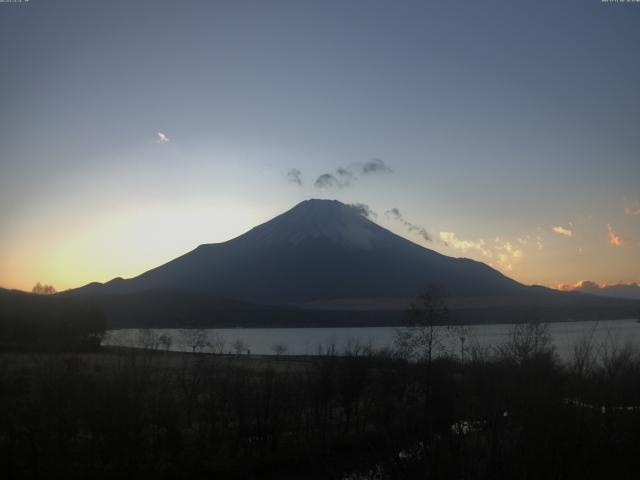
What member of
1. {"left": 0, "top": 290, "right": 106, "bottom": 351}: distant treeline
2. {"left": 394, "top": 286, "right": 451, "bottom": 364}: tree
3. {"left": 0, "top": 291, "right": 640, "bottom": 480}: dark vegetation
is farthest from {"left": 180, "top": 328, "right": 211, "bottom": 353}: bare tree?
{"left": 0, "top": 291, "right": 640, "bottom": 480}: dark vegetation

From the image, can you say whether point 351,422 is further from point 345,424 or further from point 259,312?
point 259,312

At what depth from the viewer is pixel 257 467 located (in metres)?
17.7

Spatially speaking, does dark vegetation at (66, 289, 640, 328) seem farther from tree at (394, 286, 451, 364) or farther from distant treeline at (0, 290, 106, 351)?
tree at (394, 286, 451, 364)

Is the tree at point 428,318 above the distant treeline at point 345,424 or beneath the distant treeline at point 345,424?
above

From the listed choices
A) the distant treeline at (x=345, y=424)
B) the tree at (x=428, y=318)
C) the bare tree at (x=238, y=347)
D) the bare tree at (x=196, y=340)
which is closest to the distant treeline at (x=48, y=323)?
the bare tree at (x=196, y=340)

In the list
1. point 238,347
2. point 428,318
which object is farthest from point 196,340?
point 428,318

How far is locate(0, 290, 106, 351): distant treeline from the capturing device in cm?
4741

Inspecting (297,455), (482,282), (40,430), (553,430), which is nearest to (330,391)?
(297,455)

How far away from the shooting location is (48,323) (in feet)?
174

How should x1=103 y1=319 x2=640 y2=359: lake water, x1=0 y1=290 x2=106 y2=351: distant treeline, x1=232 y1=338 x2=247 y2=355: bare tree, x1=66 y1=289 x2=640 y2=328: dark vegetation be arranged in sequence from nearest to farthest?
x1=103 y1=319 x2=640 y2=359: lake water
x1=0 y1=290 x2=106 y2=351: distant treeline
x1=232 y1=338 x2=247 y2=355: bare tree
x1=66 y1=289 x2=640 y2=328: dark vegetation

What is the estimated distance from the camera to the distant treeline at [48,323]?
47.4 metres

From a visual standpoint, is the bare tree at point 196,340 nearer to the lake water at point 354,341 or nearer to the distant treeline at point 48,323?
the lake water at point 354,341

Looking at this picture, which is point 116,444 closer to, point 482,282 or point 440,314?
point 440,314

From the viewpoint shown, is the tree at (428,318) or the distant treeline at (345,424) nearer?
the distant treeline at (345,424)
